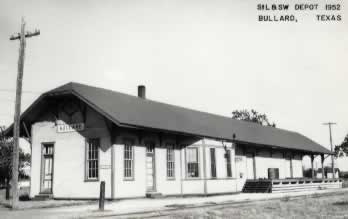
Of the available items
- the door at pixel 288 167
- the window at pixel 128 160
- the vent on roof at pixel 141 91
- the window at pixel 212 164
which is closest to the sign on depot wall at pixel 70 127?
the window at pixel 128 160

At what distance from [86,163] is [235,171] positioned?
33.9 ft

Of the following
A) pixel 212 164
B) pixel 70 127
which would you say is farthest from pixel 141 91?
pixel 70 127

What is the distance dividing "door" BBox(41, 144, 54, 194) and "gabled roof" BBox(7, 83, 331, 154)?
2.96 m

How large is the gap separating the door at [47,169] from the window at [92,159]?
8.19ft

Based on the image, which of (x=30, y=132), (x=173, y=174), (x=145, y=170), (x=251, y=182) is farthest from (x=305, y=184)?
(x=30, y=132)

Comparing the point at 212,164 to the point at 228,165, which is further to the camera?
the point at 228,165

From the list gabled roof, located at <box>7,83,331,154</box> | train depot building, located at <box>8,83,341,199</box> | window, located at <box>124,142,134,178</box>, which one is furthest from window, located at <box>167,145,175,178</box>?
window, located at <box>124,142,134,178</box>

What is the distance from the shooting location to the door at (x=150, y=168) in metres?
20.9

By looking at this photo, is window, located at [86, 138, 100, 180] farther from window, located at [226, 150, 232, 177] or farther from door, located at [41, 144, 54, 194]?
window, located at [226, 150, 232, 177]

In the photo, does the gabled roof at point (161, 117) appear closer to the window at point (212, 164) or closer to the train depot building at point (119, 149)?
the train depot building at point (119, 149)

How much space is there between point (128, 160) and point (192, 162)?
16.3ft

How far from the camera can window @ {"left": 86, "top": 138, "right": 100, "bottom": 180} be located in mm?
19278

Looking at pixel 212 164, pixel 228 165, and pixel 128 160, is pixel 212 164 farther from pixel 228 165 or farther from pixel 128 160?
pixel 128 160

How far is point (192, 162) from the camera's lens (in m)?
23.4
